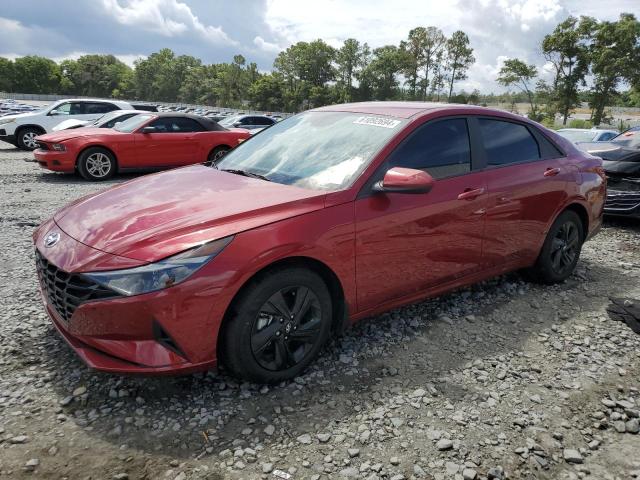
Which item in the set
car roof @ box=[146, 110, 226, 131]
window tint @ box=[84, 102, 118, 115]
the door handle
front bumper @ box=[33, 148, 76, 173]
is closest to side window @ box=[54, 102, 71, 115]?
window tint @ box=[84, 102, 118, 115]

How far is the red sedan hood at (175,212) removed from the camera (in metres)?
2.50

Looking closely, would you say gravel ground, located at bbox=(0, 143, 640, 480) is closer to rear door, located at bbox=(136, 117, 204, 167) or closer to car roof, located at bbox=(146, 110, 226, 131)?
rear door, located at bbox=(136, 117, 204, 167)

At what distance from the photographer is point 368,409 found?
268 cm

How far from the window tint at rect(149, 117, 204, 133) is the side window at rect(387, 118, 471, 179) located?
820cm

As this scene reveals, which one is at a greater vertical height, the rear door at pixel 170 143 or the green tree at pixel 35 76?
the green tree at pixel 35 76

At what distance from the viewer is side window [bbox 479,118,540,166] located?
3.85 meters

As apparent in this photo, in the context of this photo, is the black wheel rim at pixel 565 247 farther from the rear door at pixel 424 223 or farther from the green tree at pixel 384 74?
the green tree at pixel 384 74

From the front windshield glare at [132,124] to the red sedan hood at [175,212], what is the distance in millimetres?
7440

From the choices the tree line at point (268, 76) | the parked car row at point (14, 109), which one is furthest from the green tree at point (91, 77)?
the parked car row at point (14, 109)

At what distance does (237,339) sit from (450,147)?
6.93 feet

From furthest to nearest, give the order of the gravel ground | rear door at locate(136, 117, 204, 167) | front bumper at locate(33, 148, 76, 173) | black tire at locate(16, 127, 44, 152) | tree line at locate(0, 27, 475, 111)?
tree line at locate(0, 27, 475, 111), black tire at locate(16, 127, 44, 152), rear door at locate(136, 117, 204, 167), front bumper at locate(33, 148, 76, 173), the gravel ground

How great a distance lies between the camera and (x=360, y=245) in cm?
298

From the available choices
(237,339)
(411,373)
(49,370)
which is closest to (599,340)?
(411,373)

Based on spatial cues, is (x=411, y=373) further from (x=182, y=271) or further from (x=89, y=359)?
(x=89, y=359)
